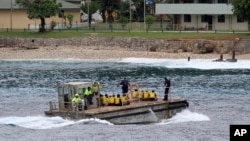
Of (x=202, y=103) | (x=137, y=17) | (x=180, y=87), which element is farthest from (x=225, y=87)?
(x=137, y=17)

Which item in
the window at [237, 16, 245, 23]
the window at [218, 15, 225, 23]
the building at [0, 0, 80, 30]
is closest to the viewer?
the window at [237, 16, 245, 23]

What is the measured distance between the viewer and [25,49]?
122 meters

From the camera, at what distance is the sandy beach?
109744 millimetres

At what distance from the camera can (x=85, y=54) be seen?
375ft

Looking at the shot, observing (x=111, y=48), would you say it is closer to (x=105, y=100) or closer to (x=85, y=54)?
(x=85, y=54)

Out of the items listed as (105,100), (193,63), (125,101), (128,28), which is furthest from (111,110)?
(128,28)

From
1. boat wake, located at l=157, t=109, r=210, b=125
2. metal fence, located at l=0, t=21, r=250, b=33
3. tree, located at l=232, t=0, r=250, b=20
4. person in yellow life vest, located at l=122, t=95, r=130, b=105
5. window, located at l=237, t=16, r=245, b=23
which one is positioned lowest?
boat wake, located at l=157, t=109, r=210, b=125

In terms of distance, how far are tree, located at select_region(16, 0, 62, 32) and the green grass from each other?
8.67 feet

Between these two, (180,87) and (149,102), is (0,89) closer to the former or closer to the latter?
(180,87)

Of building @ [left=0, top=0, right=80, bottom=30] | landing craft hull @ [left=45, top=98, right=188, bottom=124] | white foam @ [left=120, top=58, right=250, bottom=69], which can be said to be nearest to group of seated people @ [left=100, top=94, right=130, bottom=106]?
landing craft hull @ [left=45, top=98, right=188, bottom=124]

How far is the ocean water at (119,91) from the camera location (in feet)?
163

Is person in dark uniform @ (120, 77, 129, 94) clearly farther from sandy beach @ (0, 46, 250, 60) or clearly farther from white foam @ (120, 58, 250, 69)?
sandy beach @ (0, 46, 250, 60)

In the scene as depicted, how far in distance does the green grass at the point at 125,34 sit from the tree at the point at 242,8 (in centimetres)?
267

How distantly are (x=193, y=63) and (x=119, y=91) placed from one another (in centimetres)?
3112
